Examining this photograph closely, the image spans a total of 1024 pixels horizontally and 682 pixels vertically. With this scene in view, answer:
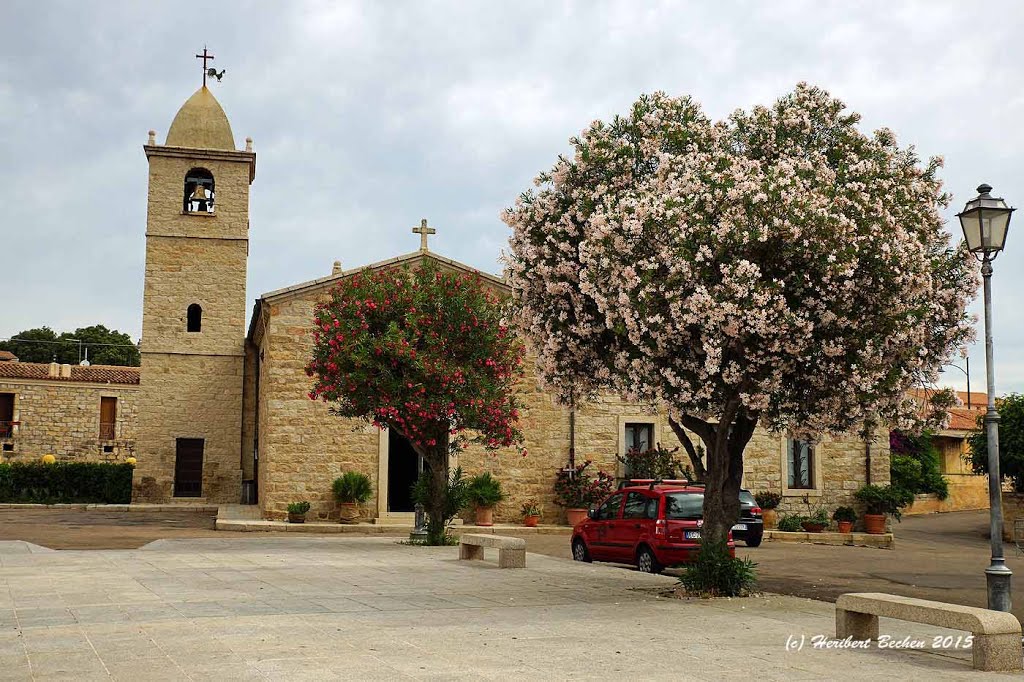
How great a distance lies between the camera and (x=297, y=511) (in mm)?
22625

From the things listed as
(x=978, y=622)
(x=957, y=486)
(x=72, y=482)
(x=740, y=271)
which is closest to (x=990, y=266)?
(x=740, y=271)

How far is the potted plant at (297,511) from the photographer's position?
22641 millimetres

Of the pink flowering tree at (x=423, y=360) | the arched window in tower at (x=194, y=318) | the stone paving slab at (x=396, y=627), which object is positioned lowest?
the stone paving slab at (x=396, y=627)

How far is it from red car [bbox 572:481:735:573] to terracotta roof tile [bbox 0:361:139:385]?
33.5 m

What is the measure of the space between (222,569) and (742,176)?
30.3ft

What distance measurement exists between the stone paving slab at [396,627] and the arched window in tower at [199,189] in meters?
21.9

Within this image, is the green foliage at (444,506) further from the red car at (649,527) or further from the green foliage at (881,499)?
A: the green foliage at (881,499)

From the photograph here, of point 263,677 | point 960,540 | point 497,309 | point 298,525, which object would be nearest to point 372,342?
point 497,309

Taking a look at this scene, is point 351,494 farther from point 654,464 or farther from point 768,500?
point 768,500

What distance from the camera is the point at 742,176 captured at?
9.88 m

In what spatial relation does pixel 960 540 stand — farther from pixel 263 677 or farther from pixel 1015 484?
pixel 263 677

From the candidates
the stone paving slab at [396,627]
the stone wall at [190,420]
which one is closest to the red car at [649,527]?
the stone paving slab at [396,627]

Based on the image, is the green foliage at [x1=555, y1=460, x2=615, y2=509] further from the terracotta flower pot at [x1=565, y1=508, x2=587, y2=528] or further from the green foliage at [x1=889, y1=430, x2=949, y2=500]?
the green foliage at [x1=889, y1=430, x2=949, y2=500]

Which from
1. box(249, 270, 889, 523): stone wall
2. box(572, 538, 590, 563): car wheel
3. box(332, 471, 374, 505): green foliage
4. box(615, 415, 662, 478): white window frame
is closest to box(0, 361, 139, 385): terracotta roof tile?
box(249, 270, 889, 523): stone wall
